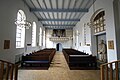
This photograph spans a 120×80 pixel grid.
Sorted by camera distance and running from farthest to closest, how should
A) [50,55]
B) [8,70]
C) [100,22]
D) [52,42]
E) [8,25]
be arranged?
[52,42]
[100,22]
[50,55]
[8,25]
[8,70]

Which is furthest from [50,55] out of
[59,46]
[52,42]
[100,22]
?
[59,46]

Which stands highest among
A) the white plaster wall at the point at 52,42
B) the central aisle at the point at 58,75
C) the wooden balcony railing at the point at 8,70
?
the white plaster wall at the point at 52,42

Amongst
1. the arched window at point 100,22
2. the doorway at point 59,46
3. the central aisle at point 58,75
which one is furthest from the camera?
the doorway at point 59,46

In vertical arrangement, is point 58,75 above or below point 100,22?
below

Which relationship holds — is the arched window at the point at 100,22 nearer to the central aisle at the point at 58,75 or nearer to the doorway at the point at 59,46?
the central aisle at the point at 58,75

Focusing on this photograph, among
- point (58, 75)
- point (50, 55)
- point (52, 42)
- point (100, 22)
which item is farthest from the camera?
point (52, 42)

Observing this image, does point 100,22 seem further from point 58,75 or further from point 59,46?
point 59,46

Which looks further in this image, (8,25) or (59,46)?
(59,46)

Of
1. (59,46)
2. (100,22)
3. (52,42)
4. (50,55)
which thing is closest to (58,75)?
(50,55)

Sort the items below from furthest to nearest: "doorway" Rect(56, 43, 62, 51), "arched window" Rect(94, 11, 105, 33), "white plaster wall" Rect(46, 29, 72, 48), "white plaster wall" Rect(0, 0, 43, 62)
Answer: "doorway" Rect(56, 43, 62, 51), "white plaster wall" Rect(46, 29, 72, 48), "arched window" Rect(94, 11, 105, 33), "white plaster wall" Rect(0, 0, 43, 62)

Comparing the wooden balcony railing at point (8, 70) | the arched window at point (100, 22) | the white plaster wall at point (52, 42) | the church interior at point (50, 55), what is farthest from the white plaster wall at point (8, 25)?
the white plaster wall at point (52, 42)

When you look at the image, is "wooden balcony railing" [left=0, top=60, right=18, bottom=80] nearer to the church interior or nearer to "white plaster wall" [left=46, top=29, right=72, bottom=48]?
the church interior

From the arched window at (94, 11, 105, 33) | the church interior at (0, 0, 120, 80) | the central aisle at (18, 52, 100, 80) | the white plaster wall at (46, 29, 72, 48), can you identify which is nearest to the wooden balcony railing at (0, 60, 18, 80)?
the church interior at (0, 0, 120, 80)

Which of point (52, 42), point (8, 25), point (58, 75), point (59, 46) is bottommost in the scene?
point (58, 75)
